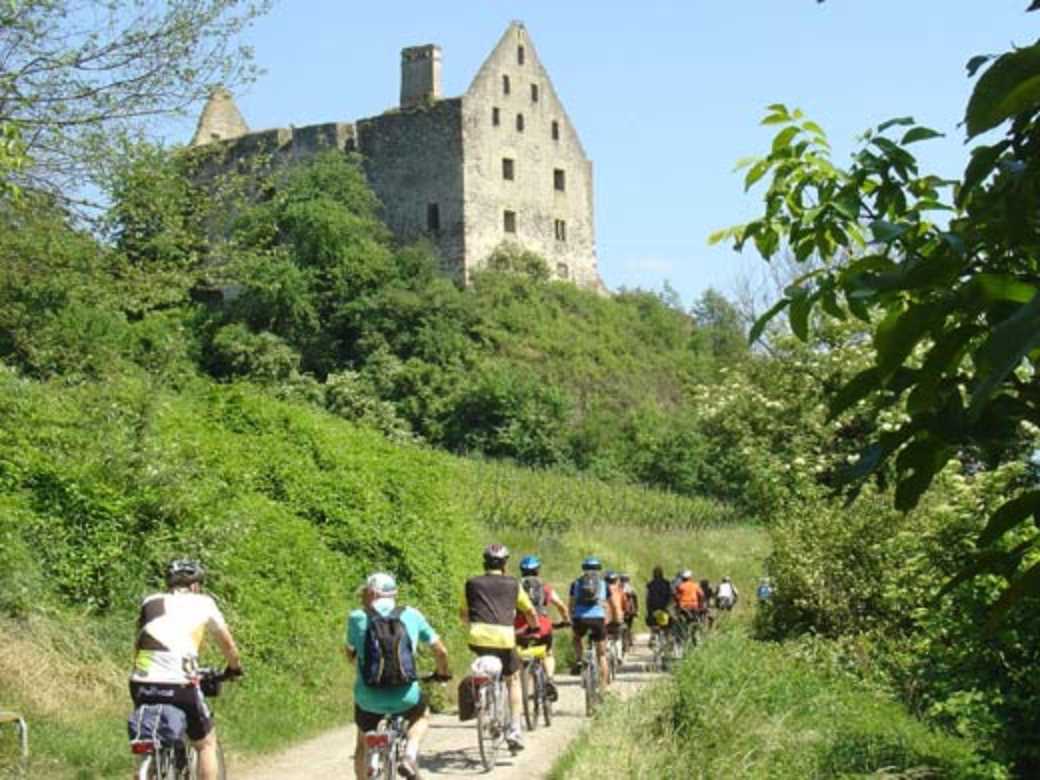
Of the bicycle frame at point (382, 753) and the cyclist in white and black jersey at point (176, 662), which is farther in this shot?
the bicycle frame at point (382, 753)

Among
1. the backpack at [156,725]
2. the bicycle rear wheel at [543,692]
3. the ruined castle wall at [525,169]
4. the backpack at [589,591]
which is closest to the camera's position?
the backpack at [156,725]

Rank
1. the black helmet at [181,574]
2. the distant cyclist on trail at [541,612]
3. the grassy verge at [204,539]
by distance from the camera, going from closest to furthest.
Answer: the black helmet at [181,574] < the grassy verge at [204,539] < the distant cyclist on trail at [541,612]

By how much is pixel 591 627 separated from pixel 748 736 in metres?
6.25

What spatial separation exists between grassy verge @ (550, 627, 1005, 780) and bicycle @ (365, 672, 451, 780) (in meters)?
1.36

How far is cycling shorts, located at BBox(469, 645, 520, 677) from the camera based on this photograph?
13.2 metres

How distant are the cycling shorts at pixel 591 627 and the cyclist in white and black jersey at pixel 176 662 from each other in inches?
356

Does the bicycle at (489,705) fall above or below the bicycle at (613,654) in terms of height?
above

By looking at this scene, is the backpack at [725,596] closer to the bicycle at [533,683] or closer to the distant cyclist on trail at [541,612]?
the distant cyclist on trail at [541,612]

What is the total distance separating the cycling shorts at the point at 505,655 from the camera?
13188mm

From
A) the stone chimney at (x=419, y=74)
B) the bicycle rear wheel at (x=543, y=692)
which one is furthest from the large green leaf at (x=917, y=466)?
the stone chimney at (x=419, y=74)

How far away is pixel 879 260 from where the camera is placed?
10.3 feet

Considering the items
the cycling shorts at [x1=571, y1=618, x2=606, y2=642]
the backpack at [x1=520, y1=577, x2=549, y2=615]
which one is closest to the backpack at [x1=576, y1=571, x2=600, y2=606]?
the cycling shorts at [x1=571, y1=618, x2=606, y2=642]

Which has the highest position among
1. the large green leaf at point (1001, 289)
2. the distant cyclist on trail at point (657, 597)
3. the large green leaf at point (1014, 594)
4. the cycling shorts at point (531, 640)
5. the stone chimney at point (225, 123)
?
the stone chimney at point (225, 123)

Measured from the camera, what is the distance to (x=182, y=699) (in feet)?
28.5
